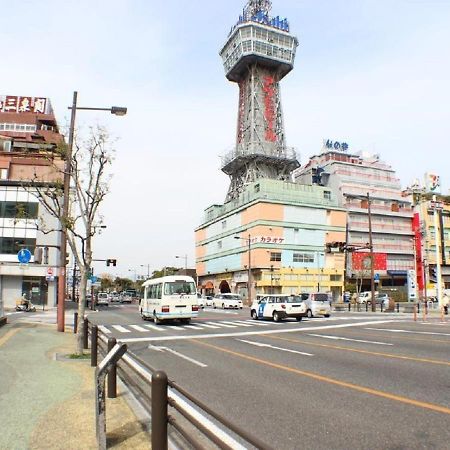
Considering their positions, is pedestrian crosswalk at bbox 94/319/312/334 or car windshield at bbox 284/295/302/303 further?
car windshield at bbox 284/295/302/303

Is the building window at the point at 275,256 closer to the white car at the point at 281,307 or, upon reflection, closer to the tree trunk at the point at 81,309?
the white car at the point at 281,307

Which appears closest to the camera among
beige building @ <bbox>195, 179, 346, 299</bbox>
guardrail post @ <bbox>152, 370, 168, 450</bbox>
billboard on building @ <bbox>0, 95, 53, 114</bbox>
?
guardrail post @ <bbox>152, 370, 168, 450</bbox>

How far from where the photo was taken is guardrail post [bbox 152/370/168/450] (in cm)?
437

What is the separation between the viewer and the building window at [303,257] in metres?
77.6

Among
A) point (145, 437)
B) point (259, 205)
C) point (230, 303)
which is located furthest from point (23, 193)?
point (145, 437)

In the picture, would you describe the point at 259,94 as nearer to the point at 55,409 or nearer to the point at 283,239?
the point at 283,239

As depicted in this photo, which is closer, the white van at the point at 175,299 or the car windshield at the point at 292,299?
the white van at the point at 175,299

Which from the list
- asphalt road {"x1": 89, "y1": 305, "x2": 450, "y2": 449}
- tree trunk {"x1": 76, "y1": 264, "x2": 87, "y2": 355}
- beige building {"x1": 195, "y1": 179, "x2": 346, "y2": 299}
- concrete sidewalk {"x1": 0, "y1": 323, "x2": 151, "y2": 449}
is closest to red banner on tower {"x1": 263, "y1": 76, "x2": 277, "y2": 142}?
beige building {"x1": 195, "y1": 179, "x2": 346, "y2": 299}

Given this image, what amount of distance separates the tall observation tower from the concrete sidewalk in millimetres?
79736

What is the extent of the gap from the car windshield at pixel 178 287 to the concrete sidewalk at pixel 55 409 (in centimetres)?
1329

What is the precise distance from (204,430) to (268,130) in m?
92.4

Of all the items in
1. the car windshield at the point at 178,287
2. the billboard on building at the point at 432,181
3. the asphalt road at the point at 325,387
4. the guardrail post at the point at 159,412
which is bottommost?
the asphalt road at the point at 325,387

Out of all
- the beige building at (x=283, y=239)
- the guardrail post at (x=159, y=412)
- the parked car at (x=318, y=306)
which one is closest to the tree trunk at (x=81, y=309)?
the guardrail post at (x=159, y=412)

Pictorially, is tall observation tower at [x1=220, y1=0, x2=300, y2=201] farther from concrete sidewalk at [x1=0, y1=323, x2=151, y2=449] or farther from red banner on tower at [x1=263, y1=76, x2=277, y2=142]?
concrete sidewalk at [x1=0, y1=323, x2=151, y2=449]
